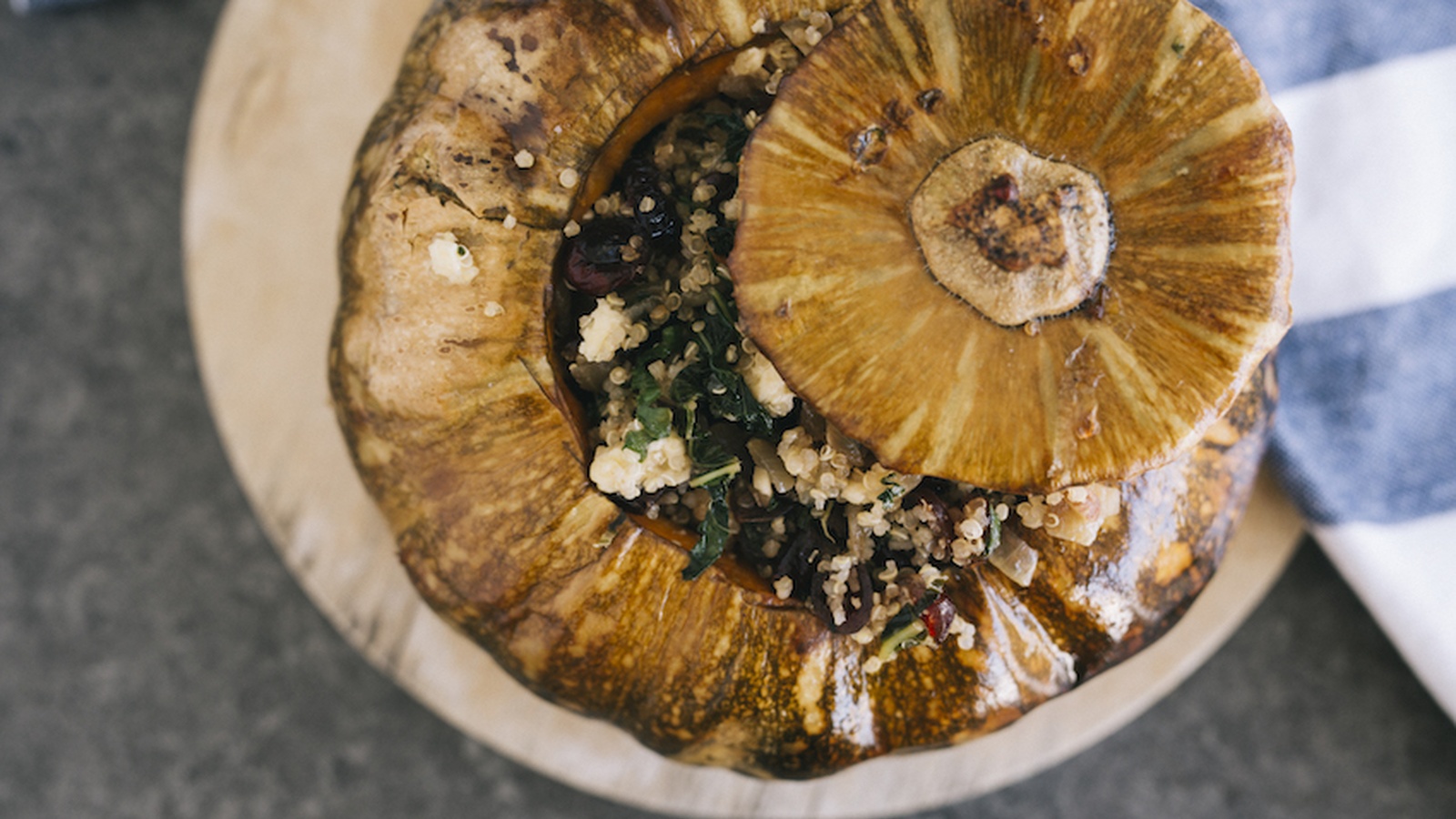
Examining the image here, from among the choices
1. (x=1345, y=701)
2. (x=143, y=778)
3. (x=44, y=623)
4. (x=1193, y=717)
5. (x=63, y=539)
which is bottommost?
(x=143, y=778)

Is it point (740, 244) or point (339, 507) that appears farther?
point (339, 507)

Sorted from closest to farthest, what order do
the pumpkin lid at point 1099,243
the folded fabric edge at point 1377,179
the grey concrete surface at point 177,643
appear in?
the pumpkin lid at point 1099,243, the folded fabric edge at point 1377,179, the grey concrete surface at point 177,643

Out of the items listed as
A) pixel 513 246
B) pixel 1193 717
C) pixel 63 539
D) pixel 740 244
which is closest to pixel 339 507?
pixel 513 246

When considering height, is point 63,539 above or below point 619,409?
below

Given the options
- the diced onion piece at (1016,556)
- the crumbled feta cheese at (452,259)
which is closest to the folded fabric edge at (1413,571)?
the diced onion piece at (1016,556)

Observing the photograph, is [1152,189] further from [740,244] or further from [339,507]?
[339,507]

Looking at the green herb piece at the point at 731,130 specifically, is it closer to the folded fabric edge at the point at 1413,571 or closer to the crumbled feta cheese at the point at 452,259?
the crumbled feta cheese at the point at 452,259
